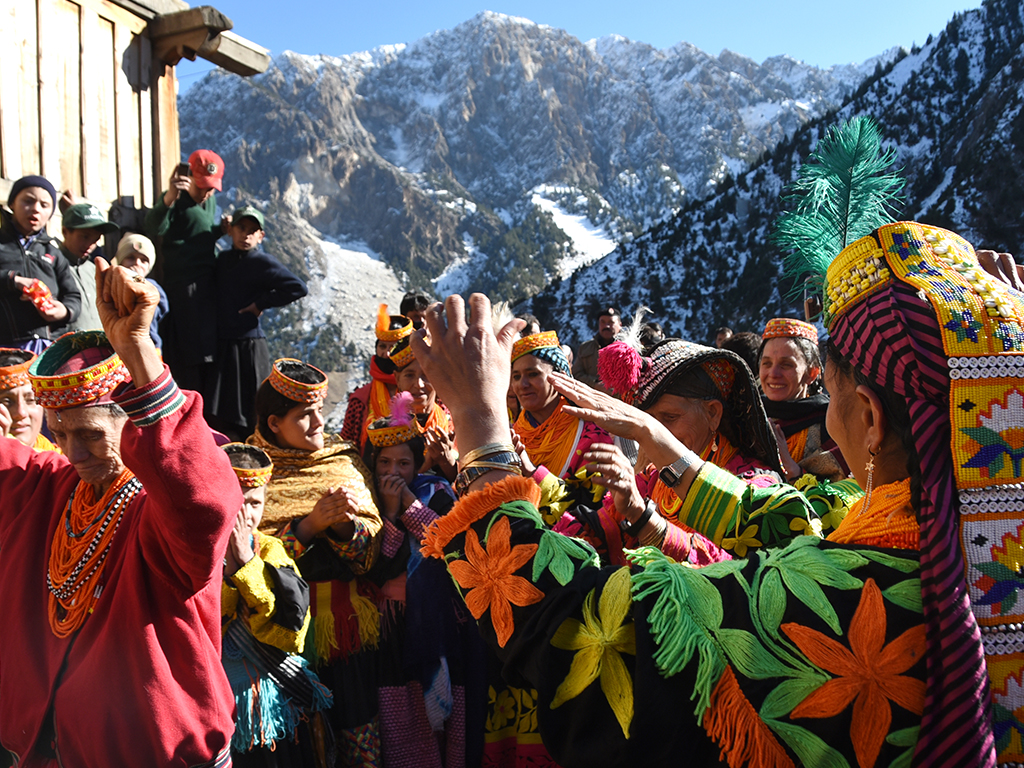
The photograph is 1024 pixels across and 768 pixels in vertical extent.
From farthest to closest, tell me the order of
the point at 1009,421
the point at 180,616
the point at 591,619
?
the point at 180,616, the point at 591,619, the point at 1009,421

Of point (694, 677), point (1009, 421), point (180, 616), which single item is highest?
point (1009, 421)

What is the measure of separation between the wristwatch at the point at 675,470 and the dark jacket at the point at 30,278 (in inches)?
161

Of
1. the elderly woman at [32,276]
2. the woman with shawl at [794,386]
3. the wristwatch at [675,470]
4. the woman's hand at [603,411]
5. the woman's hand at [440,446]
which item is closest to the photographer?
the woman's hand at [603,411]

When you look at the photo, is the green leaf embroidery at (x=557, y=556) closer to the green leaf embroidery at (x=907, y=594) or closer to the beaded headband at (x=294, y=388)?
the green leaf embroidery at (x=907, y=594)

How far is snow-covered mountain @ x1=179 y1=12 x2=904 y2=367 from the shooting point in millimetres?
105500

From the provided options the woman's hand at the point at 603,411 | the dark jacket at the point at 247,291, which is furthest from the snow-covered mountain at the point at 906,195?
the woman's hand at the point at 603,411

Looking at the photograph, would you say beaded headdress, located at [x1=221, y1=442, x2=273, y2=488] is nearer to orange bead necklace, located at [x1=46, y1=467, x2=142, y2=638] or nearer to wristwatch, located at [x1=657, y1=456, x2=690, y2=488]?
orange bead necklace, located at [x1=46, y1=467, x2=142, y2=638]

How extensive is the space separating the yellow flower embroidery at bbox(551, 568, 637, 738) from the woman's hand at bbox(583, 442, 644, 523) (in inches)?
23.5

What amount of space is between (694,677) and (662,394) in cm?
143

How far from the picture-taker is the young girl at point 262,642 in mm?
2709

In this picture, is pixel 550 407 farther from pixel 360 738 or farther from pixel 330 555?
pixel 360 738

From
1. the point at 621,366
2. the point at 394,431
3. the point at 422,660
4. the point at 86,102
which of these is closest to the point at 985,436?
the point at 621,366

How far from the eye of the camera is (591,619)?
53.2 inches

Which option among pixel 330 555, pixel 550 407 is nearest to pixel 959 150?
pixel 550 407
